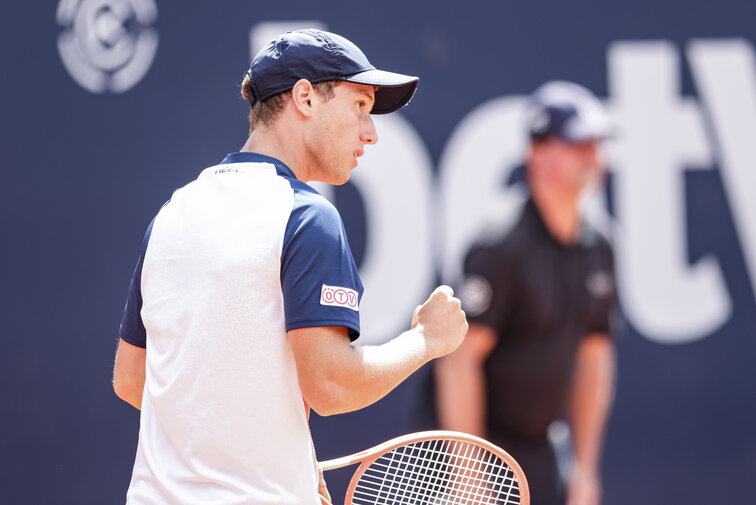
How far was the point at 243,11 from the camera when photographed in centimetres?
368

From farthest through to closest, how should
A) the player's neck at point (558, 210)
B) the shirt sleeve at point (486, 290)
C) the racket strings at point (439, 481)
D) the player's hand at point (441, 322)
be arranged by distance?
the player's neck at point (558, 210) < the shirt sleeve at point (486, 290) < the racket strings at point (439, 481) < the player's hand at point (441, 322)

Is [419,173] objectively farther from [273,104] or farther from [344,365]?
[344,365]

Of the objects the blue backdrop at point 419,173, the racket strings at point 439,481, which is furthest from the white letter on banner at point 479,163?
the racket strings at point 439,481

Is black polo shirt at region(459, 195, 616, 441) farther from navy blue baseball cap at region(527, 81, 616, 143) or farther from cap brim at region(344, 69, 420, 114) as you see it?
cap brim at region(344, 69, 420, 114)

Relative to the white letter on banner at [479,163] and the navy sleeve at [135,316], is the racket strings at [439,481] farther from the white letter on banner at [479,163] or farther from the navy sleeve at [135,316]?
the white letter on banner at [479,163]

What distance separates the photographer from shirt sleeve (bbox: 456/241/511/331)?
3410 mm

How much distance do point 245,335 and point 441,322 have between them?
32cm

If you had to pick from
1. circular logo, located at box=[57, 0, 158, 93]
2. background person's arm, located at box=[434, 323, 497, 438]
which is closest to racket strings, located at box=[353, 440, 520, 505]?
background person's arm, located at box=[434, 323, 497, 438]

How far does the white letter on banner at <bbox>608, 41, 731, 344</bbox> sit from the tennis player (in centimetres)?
237

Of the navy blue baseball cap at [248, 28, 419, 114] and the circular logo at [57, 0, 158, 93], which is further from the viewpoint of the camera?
the circular logo at [57, 0, 158, 93]

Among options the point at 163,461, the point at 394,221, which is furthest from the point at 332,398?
the point at 394,221

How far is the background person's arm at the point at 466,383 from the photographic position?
342 centimetres

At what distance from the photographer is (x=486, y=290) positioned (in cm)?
344

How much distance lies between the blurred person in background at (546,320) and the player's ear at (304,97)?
77.8 inches
